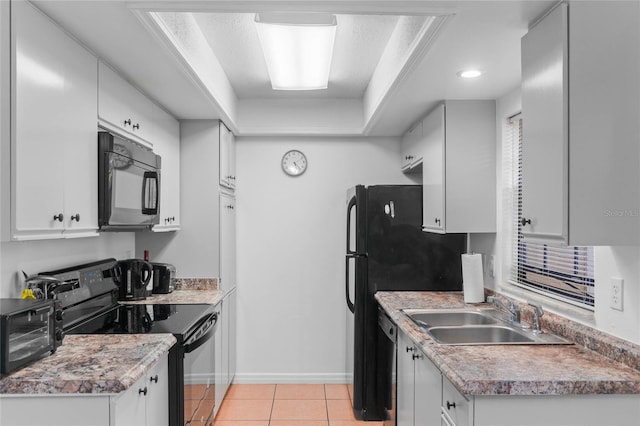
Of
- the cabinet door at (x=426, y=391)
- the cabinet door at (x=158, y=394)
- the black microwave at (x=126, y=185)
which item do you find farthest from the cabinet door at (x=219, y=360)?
the cabinet door at (x=426, y=391)

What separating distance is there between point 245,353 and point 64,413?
2771 mm

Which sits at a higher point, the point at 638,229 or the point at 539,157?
the point at 539,157

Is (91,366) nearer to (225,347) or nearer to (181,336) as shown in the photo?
(181,336)

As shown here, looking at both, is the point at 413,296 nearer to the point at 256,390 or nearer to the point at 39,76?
the point at 256,390

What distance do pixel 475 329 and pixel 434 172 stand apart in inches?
42.4

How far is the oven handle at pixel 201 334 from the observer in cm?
231

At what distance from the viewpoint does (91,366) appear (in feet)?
5.41

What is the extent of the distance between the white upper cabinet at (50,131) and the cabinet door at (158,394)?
0.68 m

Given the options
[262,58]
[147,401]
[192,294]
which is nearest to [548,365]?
[147,401]

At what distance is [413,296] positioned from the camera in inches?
125

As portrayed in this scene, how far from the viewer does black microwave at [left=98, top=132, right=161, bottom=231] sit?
2.22 metres

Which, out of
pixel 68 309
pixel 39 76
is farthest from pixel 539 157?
pixel 68 309

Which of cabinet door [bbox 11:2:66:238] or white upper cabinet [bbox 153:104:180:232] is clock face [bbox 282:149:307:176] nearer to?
white upper cabinet [bbox 153:104:180:232]

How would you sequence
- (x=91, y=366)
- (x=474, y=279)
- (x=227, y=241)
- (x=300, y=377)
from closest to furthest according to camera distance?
(x=91, y=366) < (x=474, y=279) < (x=227, y=241) < (x=300, y=377)
